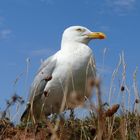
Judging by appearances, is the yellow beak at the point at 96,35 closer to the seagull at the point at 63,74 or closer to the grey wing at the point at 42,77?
the seagull at the point at 63,74

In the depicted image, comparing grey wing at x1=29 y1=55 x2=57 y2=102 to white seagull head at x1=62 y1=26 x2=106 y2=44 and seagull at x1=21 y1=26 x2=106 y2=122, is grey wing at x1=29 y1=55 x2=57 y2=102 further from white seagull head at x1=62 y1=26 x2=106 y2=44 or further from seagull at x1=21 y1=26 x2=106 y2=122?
white seagull head at x1=62 y1=26 x2=106 y2=44

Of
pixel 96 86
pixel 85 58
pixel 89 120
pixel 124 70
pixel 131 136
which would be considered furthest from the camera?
pixel 85 58

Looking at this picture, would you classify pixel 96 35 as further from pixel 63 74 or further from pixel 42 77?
pixel 63 74

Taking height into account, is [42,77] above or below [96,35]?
below

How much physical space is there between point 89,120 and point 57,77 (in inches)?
48.8

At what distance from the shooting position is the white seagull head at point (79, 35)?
352 inches

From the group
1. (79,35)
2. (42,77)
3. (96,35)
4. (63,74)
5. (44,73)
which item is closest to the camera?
(63,74)

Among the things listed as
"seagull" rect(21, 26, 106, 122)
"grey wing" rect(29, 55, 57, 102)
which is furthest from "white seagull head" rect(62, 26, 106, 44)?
"grey wing" rect(29, 55, 57, 102)

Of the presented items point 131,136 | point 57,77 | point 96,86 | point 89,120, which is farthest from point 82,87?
point 96,86

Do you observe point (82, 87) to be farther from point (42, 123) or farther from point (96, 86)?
point (96, 86)

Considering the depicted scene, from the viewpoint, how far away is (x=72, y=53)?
8.19 meters

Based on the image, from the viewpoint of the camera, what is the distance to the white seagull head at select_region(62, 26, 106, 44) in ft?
29.4

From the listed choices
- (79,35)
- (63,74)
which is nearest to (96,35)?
(79,35)

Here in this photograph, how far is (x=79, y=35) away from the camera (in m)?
9.13
